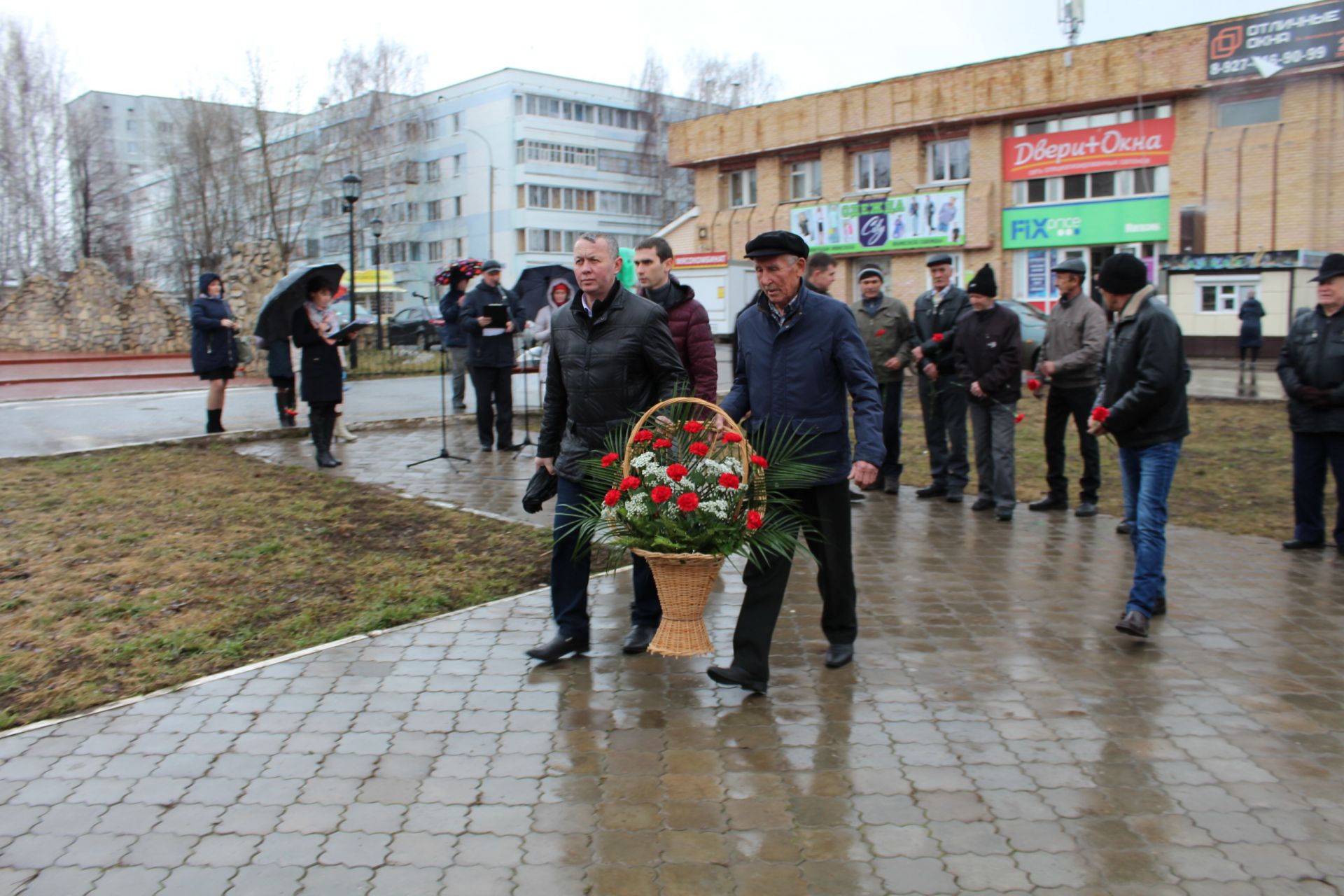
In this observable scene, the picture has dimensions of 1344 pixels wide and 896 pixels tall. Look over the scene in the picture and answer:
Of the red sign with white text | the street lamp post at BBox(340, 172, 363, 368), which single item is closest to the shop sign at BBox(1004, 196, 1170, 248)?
the red sign with white text

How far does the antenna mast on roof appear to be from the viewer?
35.1m

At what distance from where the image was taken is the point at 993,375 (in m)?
8.37

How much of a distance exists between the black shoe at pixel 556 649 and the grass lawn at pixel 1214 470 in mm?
4997

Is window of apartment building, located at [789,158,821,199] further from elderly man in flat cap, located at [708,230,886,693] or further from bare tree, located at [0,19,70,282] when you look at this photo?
elderly man in flat cap, located at [708,230,886,693]

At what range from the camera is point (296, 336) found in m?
10.6

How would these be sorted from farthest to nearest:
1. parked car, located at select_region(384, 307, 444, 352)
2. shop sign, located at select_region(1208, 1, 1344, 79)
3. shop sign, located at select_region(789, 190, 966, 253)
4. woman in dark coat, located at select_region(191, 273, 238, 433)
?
shop sign, located at select_region(789, 190, 966, 253) < parked car, located at select_region(384, 307, 444, 352) < shop sign, located at select_region(1208, 1, 1344, 79) < woman in dark coat, located at select_region(191, 273, 238, 433)

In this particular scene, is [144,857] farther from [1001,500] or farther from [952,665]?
[1001,500]

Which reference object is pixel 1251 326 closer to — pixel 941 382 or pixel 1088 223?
pixel 941 382

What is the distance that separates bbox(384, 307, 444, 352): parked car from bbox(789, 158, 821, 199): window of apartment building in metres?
15.2

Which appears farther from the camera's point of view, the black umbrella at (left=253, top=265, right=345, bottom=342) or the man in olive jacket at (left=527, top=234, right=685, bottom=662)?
the black umbrella at (left=253, top=265, right=345, bottom=342)

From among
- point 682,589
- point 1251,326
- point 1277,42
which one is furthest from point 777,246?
point 1277,42

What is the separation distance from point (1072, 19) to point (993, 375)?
3239 centimetres

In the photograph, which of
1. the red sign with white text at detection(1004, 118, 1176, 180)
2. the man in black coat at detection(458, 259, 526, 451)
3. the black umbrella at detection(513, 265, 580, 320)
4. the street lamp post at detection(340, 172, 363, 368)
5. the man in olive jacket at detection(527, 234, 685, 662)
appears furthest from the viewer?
the red sign with white text at detection(1004, 118, 1176, 180)

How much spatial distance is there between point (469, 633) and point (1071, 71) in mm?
33742
